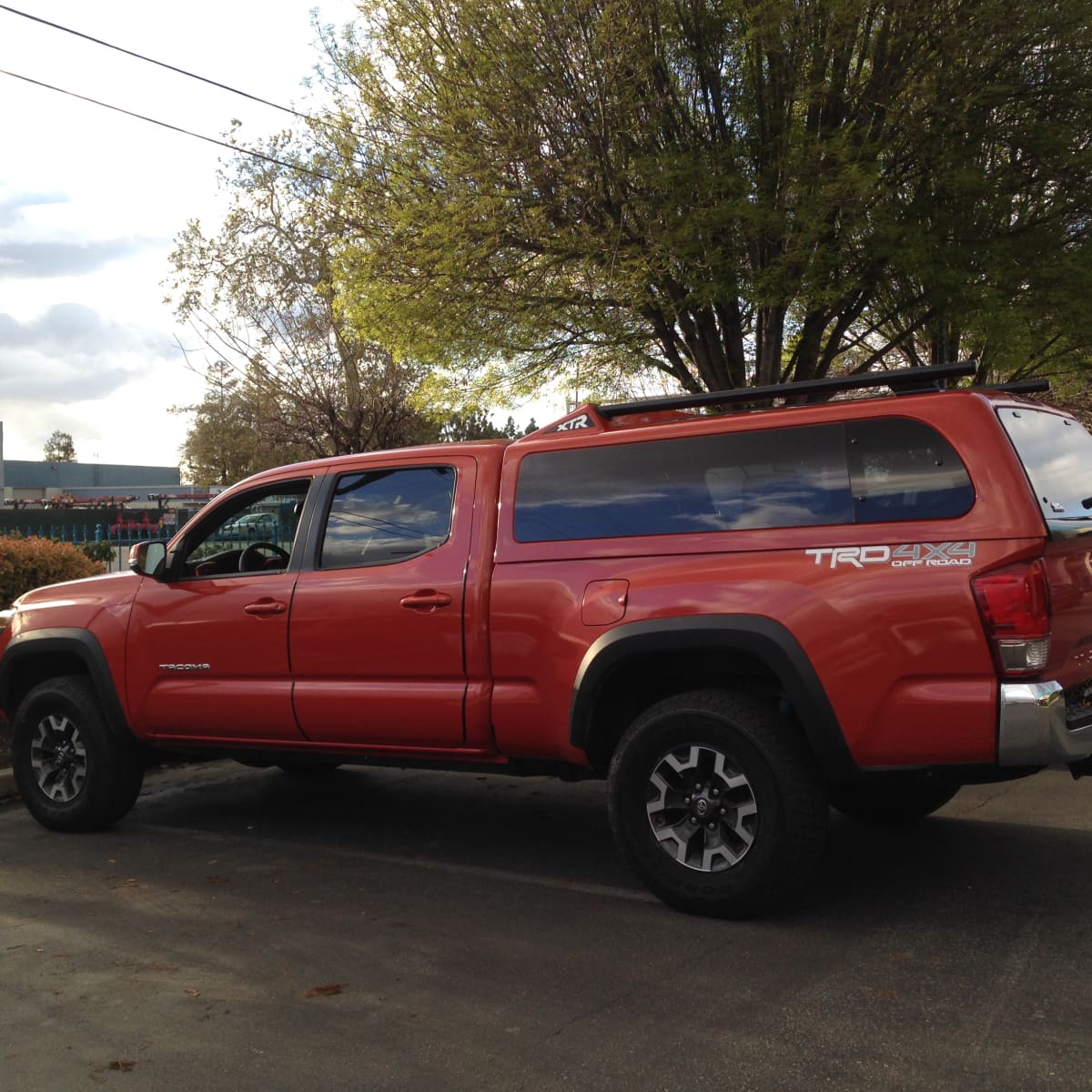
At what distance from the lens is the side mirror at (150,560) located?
6.47m

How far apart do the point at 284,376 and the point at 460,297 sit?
1595cm

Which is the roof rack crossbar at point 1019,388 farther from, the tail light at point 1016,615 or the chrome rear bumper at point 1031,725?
the chrome rear bumper at point 1031,725

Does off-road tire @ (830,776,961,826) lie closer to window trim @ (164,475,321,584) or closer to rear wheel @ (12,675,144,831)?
window trim @ (164,475,321,584)

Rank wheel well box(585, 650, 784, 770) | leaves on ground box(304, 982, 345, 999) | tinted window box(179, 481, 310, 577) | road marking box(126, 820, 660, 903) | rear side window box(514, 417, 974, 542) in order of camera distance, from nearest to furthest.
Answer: leaves on ground box(304, 982, 345, 999)
rear side window box(514, 417, 974, 542)
wheel well box(585, 650, 784, 770)
road marking box(126, 820, 660, 903)
tinted window box(179, 481, 310, 577)

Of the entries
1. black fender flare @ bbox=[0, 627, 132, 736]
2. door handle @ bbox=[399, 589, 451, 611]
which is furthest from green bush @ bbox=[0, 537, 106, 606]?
door handle @ bbox=[399, 589, 451, 611]

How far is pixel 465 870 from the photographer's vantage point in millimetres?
5715

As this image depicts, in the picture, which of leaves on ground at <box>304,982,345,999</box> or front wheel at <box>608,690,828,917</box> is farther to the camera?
front wheel at <box>608,690,828,917</box>

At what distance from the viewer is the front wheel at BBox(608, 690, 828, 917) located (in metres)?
4.68

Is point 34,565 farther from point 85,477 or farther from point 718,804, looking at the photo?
point 85,477

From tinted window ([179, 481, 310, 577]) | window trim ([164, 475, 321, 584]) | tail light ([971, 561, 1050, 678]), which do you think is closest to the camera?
tail light ([971, 561, 1050, 678])

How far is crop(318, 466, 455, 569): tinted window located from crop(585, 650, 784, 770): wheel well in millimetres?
1115

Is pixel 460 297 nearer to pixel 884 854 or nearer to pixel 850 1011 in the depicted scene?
pixel 884 854

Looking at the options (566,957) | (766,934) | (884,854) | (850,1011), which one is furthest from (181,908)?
(884,854)

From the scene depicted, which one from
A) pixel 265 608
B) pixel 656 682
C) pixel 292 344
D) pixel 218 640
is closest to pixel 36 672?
pixel 218 640
